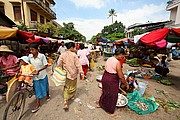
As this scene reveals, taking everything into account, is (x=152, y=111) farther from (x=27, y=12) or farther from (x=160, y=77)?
(x=27, y=12)

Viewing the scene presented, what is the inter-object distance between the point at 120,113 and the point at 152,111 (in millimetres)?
919

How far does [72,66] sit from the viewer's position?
10.1 feet

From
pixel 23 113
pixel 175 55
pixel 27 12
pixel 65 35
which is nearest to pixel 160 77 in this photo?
pixel 23 113

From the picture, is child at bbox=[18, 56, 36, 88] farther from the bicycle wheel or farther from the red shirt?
the red shirt

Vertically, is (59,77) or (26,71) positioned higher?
(26,71)

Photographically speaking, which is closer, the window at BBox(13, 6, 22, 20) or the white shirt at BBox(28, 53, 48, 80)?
the white shirt at BBox(28, 53, 48, 80)

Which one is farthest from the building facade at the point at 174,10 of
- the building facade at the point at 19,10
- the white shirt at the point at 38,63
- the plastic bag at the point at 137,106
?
the building facade at the point at 19,10

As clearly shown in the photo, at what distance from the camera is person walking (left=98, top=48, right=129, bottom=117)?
8.75 feet

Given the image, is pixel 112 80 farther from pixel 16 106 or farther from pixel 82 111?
pixel 16 106

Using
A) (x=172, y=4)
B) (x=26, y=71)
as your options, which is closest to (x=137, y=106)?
(x=26, y=71)

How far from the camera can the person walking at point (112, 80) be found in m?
2.67

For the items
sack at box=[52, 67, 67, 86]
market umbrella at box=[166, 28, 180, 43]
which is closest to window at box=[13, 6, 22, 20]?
sack at box=[52, 67, 67, 86]

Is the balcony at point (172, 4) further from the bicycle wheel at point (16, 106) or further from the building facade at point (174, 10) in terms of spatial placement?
the bicycle wheel at point (16, 106)

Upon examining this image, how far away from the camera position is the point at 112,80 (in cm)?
278
